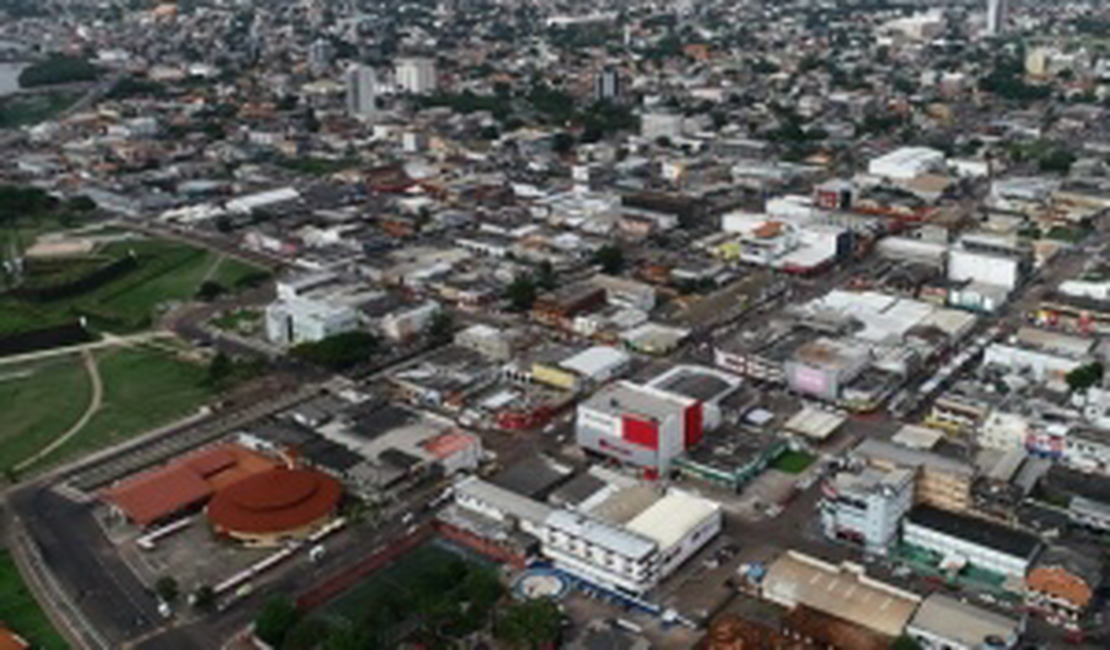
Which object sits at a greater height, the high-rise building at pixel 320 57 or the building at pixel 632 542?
the high-rise building at pixel 320 57

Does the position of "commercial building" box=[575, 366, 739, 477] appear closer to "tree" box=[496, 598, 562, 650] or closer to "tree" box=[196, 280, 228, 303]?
"tree" box=[496, 598, 562, 650]

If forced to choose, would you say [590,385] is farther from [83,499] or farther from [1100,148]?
[1100,148]

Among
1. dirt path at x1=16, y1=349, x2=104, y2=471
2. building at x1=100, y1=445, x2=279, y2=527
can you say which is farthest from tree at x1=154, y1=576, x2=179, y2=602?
dirt path at x1=16, y1=349, x2=104, y2=471

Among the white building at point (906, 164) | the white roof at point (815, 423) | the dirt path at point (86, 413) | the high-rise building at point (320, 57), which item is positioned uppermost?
the high-rise building at point (320, 57)

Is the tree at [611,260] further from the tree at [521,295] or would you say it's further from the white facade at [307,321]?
the white facade at [307,321]

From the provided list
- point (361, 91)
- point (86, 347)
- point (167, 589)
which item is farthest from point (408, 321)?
point (361, 91)

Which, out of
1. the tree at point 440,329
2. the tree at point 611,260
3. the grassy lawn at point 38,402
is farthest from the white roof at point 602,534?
the tree at point 611,260

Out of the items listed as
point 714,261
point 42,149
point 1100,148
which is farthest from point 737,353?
point 42,149
